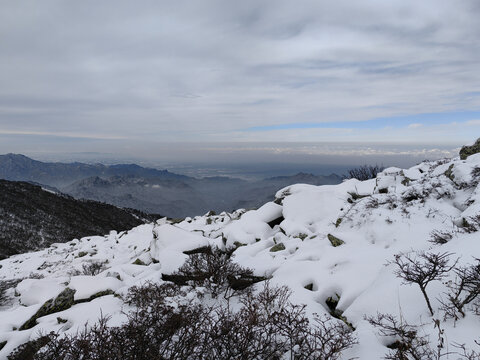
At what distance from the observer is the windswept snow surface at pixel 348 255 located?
4.85 metres

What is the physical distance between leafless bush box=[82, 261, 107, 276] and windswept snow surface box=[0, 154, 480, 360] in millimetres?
4735

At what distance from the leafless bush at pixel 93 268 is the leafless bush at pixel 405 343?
2210 cm

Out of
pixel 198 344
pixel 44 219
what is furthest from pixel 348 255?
pixel 44 219

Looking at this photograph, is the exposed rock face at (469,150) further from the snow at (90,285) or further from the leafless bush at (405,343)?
the snow at (90,285)

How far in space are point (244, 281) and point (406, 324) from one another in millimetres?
4375

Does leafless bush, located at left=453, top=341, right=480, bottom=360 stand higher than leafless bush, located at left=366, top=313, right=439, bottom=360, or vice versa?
leafless bush, located at left=453, top=341, right=480, bottom=360

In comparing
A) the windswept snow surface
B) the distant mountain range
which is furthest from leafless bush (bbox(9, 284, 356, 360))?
the distant mountain range

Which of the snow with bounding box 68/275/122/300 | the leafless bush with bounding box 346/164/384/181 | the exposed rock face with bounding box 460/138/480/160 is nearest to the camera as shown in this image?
the snow with bounding box 68/275/122/300

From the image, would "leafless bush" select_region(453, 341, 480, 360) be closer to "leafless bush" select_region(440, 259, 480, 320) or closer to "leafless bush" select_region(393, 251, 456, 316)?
"leafless bush" select_region(440, 259, 480, 320)

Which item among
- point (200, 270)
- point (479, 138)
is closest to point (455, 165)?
point (479, 138)

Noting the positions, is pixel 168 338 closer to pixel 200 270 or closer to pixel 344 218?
pixel 200 270

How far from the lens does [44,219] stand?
108750 millimetres

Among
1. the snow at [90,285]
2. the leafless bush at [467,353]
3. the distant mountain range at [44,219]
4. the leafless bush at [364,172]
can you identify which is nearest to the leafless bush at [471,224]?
the leafless bush at [467,353]

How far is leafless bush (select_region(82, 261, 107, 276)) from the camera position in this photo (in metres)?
19.9
